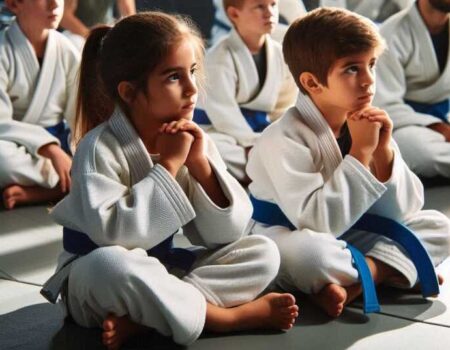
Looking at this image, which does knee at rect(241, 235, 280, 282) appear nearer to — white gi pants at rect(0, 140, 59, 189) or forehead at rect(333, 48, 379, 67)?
forehead at rect(333, 48, 379, 67)

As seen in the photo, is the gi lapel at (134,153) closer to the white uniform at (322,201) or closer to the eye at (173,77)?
the eye at (173,77)

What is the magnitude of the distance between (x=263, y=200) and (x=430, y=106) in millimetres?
1889

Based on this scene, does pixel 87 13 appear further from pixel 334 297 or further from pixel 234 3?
pixel 334 297

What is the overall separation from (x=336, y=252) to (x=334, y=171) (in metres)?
0.22

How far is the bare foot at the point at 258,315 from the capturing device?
2.23 metres

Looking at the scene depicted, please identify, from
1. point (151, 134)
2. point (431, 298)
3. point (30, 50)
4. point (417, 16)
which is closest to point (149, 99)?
point (151, 134)

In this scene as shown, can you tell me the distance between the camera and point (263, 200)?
2621 mm

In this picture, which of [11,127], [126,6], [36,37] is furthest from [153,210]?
[126,6]

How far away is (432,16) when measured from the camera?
4.16 m

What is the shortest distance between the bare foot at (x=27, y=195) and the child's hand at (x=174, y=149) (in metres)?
1.58

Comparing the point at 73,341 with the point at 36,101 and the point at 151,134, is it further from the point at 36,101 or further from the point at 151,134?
the point at 36,101

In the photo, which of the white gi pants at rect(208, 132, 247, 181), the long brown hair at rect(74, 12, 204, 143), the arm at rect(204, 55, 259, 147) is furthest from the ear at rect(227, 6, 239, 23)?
the long brown hair at rect(74, 12, 204, 143)

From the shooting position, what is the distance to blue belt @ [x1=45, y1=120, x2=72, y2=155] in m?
3.96

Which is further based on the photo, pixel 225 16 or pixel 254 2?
pixel 225 16
